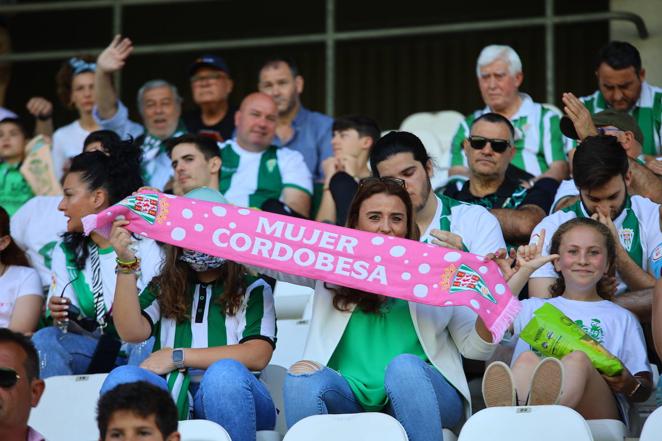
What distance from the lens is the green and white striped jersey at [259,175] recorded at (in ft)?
27.4

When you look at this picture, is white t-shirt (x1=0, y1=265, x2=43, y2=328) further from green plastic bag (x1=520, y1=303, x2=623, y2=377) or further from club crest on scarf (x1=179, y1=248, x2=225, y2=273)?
green plastic bag (x1=520, y1=303, x2=623, y2=377)

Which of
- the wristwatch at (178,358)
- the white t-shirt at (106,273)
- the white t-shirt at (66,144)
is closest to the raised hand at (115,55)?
the white t-shirt at (66,144)

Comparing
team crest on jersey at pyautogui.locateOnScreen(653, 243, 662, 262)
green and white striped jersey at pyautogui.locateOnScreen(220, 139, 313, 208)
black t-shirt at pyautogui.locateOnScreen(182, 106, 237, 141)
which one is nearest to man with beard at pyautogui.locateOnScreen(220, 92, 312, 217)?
green and white striped jersey at pyautogui.locateOnScreen(220, 139, 313, 208)

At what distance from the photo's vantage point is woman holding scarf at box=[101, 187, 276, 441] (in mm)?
5320

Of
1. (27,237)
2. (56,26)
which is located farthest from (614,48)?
(56,26)

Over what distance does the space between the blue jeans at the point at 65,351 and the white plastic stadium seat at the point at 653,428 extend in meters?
2.28

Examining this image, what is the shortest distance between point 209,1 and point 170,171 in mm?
3632

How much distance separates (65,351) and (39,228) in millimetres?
1747

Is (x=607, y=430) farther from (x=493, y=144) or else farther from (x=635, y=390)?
(x=493, y=144)

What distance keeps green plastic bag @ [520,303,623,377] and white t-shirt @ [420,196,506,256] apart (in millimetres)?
615

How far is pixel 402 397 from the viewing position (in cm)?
523

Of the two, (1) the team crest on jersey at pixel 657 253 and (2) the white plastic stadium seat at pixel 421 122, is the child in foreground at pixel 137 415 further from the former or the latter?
(2) the white plastic stadium seat at pixel 421 122

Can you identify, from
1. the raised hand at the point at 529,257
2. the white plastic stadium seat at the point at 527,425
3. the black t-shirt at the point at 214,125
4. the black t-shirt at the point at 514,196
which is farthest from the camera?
the black t-shirt at the point at 214,125

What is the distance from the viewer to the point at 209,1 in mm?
11953
